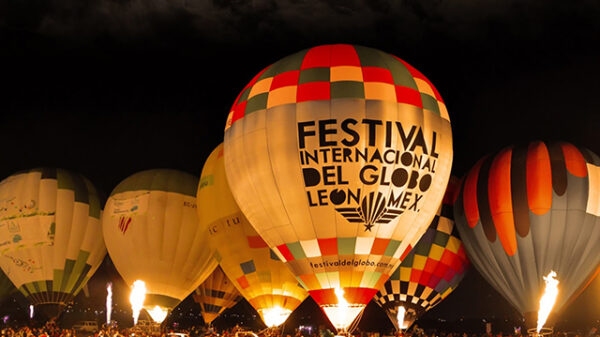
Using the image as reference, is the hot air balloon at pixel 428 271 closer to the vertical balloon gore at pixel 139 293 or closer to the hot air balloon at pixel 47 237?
the vertical balloon gore at pixel 139 293

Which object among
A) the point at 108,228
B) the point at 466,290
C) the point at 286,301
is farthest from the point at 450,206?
the point at 466,290

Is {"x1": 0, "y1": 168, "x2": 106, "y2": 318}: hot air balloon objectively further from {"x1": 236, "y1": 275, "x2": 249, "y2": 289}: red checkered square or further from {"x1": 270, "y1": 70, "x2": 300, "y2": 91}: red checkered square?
{"x1": 270, "y1": 70, "x2": 300, "y2": 91}: red checkered square

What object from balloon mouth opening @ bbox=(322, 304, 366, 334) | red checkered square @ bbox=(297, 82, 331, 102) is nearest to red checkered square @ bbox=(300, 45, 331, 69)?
red checkered square @ bbox=(297, 82, 331, 102)

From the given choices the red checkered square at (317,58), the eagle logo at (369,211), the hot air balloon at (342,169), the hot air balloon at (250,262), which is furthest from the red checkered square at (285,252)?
the red checkered square at (317,58)

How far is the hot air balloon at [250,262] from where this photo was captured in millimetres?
14891

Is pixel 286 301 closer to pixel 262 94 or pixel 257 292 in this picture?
pixel 257 292

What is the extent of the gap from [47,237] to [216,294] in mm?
4652

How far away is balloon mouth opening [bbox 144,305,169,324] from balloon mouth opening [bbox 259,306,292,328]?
2759 mm

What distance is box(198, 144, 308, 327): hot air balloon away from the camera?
1489cm

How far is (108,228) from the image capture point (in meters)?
17.1

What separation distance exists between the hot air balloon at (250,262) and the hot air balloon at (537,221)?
4094 mm

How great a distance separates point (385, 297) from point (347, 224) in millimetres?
5293

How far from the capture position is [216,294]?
63.5ft

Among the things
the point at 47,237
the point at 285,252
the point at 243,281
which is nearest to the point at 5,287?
the point at 47,237
